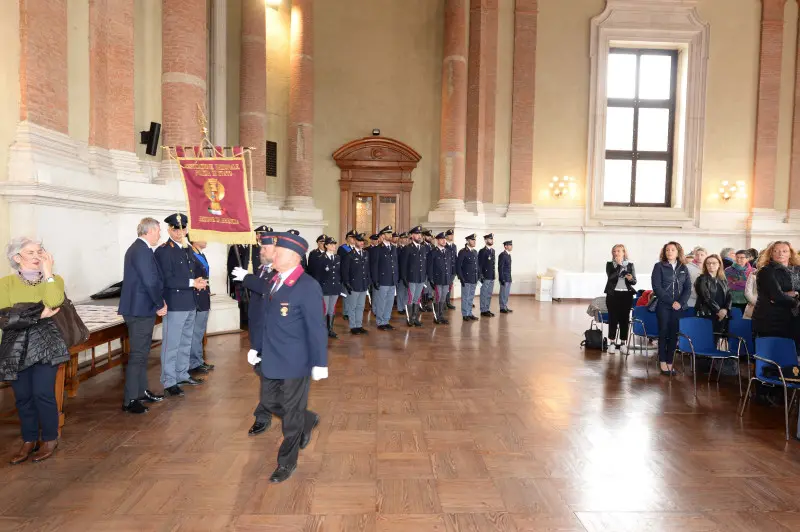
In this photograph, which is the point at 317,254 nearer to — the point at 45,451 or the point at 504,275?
the point at 504,275

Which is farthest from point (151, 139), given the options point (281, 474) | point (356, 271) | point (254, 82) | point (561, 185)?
point (561, 185)

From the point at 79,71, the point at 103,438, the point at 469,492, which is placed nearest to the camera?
the point at 469,492

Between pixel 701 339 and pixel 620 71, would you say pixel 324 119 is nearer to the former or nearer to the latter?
pixel 620 71

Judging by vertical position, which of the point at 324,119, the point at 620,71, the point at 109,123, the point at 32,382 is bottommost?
the point at 32,382

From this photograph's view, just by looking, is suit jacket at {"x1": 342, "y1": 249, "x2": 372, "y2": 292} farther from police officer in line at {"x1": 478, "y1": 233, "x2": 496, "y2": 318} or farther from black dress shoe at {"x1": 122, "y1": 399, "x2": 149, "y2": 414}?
black dress shoe at {"x1": 122, "y1": 399, "x2": 149, "y2": 414}

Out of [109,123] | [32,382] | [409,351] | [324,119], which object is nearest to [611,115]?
[324,119]

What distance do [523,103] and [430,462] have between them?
48.9 feet

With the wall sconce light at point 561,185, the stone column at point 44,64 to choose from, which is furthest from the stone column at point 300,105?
the stone column at point 44,64

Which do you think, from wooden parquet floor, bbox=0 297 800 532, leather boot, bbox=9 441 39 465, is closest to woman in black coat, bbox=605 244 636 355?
wooden parquet floor, bbox=0 297 800 532

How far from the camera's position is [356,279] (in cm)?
1011

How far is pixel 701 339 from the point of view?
6355 mm

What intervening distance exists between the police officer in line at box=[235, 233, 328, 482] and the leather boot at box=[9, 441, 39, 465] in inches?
72.0

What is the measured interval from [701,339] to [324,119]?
524 inches

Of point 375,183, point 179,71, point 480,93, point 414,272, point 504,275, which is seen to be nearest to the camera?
point 179,71
